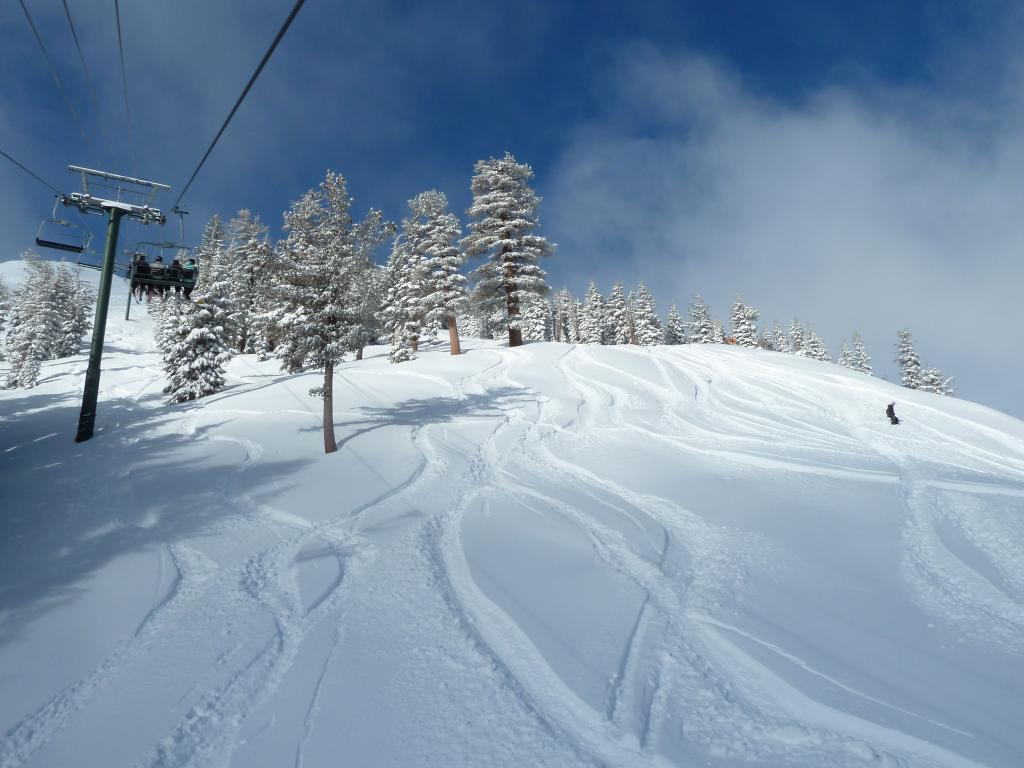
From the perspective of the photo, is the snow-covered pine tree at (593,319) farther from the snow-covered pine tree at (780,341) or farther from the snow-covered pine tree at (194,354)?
the snow-covered pine tree at (194,354)

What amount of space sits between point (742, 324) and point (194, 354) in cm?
6635

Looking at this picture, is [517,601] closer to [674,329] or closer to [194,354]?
[194,354]

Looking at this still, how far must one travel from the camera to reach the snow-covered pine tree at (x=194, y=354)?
2600 centimetres

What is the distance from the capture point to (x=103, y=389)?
97.9ft

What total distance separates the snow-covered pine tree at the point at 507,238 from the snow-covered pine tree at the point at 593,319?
40.4m

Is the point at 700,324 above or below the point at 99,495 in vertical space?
above

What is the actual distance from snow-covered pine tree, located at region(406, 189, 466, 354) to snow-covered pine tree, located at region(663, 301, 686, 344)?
50.4 metres

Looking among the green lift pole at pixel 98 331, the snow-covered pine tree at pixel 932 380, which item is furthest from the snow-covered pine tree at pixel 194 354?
the snow-covered pine tree at pixel 932 380

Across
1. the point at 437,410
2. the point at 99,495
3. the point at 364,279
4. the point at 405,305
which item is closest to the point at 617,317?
the point at 405,305

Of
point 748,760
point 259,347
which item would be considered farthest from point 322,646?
point 259,347

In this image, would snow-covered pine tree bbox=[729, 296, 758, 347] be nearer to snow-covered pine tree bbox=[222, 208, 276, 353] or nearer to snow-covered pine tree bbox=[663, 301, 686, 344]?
snow-covered pine tree bbox=[663, 301, 686, 344]

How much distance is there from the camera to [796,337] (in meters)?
82.2

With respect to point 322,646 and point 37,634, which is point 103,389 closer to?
point 37,634

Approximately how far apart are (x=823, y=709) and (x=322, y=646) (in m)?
5.04
